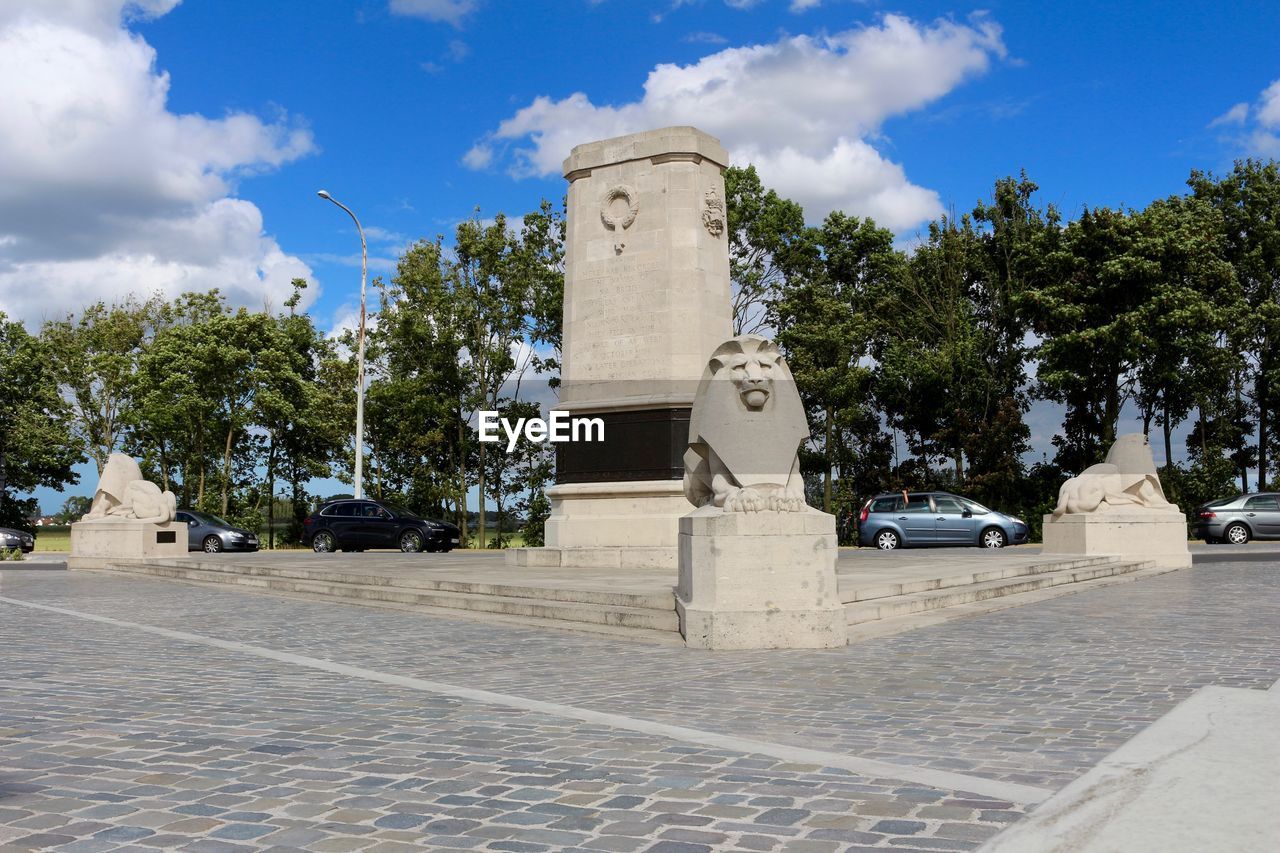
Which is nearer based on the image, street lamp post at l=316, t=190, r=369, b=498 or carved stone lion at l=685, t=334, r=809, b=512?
carved stone lion at l=685, t=334, r=809, b=512

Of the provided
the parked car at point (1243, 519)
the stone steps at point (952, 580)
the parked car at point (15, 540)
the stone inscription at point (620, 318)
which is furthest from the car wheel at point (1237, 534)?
the parked car at point (15, 540)

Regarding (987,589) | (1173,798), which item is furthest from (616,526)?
(1173,798)

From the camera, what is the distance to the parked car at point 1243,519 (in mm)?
26672

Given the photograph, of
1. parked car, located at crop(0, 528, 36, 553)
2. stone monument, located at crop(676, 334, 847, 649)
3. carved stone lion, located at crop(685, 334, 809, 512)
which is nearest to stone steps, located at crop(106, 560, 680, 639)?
stone monument, located at crop(676, 334, 847, 649)

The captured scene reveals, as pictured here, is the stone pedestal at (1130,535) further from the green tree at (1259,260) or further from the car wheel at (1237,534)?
the green tree at (1259,260)

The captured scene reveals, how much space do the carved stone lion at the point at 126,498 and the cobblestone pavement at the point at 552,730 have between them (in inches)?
445

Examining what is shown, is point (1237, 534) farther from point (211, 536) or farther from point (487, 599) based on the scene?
point (211, 536)

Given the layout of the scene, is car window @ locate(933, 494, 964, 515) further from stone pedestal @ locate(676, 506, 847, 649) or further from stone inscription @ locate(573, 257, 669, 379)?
stone pedestal @ locate(676, 506, 847, 649)

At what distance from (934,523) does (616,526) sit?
1183 cm

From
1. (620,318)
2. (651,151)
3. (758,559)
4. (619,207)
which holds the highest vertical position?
(651,151)

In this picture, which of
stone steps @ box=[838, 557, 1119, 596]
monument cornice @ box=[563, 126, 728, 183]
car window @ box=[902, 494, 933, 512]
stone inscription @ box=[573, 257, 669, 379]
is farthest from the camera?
car window @ box=[902, 494, 933, 512]

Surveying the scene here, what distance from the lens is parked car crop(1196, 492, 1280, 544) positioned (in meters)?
26.7

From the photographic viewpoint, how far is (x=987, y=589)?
40.5ft

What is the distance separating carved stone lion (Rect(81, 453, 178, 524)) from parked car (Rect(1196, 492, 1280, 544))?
2482cm
